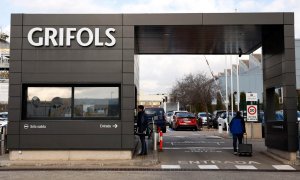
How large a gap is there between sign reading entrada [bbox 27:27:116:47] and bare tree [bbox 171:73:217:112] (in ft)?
129

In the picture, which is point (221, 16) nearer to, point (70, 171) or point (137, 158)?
point (137, 158)

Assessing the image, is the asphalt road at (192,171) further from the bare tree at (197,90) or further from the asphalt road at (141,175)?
the bare tree at (197,90)

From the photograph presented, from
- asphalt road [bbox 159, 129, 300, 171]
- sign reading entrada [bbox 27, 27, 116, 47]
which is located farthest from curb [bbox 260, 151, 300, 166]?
sign reading entrada [bbox 27, 27, 116, 47]

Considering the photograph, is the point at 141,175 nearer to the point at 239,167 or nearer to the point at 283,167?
the point at 239,167

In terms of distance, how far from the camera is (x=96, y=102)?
15180mm

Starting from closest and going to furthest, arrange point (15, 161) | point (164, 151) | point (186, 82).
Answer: point (15, 161) → point (164, 151) → point (186, 82)

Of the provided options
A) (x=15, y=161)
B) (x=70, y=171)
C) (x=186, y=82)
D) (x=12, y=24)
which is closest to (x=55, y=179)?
(x=70, y=171)

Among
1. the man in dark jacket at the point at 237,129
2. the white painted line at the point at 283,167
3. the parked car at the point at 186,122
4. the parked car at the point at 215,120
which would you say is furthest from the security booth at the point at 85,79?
the parked car at the point at 215,120

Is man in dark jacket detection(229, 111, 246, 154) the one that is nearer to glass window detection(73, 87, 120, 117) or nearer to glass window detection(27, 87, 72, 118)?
glass window detection(73, 87, 120, 117)

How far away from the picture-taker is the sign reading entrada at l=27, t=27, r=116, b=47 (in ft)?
49.3

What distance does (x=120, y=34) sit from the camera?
15.1m

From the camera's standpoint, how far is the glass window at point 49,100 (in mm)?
15172

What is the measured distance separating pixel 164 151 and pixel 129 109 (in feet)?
12.9

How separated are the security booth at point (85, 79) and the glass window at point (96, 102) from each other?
0.11ft
